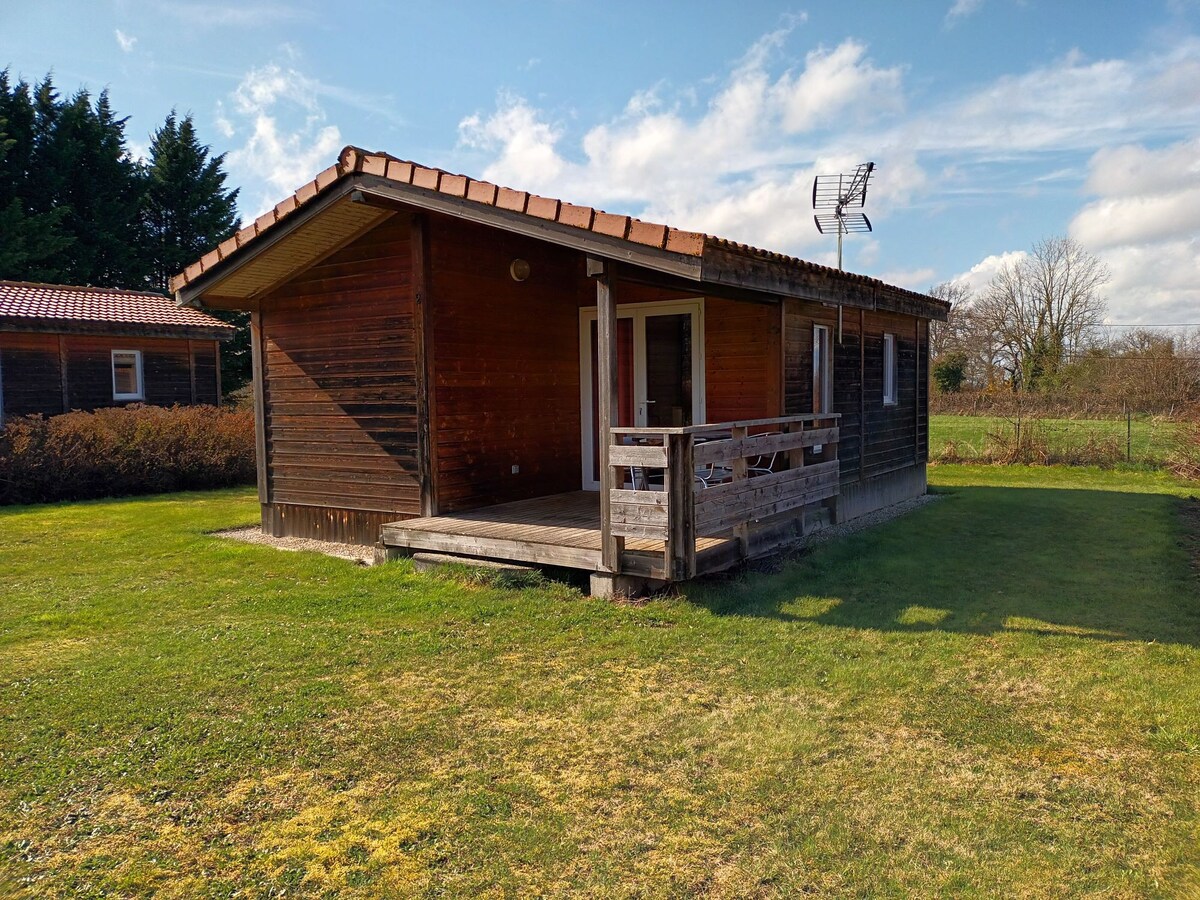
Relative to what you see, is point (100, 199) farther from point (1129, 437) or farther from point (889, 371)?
point (1129, 437)

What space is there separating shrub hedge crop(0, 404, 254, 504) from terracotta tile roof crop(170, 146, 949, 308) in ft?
19.2

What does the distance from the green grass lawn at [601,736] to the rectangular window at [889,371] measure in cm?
499

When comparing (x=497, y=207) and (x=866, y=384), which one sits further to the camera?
(x=866, y=384)

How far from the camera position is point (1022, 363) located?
1239 inches

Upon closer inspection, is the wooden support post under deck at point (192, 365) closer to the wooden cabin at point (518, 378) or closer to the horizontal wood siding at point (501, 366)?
the wooden cabin at point (518, 378)

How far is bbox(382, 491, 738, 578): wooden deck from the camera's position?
258 inches

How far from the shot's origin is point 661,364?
941cm

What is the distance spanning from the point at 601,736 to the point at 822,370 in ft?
22.0

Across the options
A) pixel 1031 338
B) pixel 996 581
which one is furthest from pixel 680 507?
pixel 1031 338

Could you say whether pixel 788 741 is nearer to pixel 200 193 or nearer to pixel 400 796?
pixel 400 796

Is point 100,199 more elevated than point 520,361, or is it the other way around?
point 100,199

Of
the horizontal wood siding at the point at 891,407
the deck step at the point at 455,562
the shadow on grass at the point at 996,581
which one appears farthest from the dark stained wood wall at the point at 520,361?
the horizontal wood siding at the point at 891,407

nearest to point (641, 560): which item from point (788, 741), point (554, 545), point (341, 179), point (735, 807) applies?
point (554, 545)

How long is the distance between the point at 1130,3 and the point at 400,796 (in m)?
11.9
